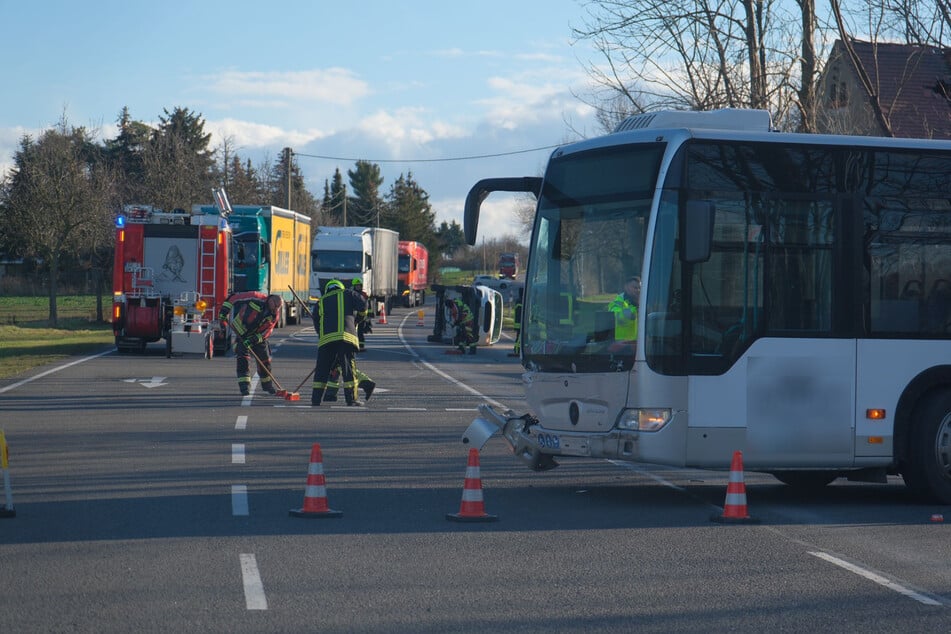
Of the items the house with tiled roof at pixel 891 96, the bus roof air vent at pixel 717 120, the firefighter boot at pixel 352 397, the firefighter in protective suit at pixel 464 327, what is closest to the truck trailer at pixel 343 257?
the firefighter in protective suit at pixel 464 327

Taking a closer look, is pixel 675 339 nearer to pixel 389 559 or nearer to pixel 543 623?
pixel 389 559

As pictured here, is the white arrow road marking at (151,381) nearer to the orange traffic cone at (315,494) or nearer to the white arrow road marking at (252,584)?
the orange traffic cone at (315,494)

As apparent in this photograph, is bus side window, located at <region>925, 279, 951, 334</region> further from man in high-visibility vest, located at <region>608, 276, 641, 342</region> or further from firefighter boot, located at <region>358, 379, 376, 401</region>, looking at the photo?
firefighter boot, located at <region>358, 379, 376, 401</region>

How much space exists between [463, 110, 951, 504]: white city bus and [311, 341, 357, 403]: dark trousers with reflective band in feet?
24.6

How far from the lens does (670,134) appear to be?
1031 cm

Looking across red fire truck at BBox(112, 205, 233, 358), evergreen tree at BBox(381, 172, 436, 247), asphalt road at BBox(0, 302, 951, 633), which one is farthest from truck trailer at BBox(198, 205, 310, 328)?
evergreen tree at BBox(381, 172, 436, 247)

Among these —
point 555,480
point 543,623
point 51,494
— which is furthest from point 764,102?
point 543,623

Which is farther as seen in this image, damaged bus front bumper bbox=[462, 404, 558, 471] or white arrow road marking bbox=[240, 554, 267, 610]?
damaged bus front bumper bbox=[462, 404, 558, 471]

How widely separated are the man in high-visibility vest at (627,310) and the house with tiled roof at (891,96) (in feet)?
39.3

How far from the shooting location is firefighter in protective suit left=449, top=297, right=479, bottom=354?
33.8 metres

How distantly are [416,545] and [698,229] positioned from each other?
10.9 feet

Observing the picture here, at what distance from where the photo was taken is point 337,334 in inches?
715

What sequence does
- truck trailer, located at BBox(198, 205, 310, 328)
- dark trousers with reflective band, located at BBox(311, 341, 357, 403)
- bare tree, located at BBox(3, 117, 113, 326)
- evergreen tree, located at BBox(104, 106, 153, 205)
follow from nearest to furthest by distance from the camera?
dark trousers with reflective band, located at BBox(311, 341, 357, 403)
truck trailer, located at BBox(198, 205, 310, 328)
bare tree, located at BBox(3, 117, 113, 326)
evergreen tree, located at BBox(104, 106, 153, 205)

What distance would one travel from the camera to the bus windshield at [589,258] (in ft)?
33.6
